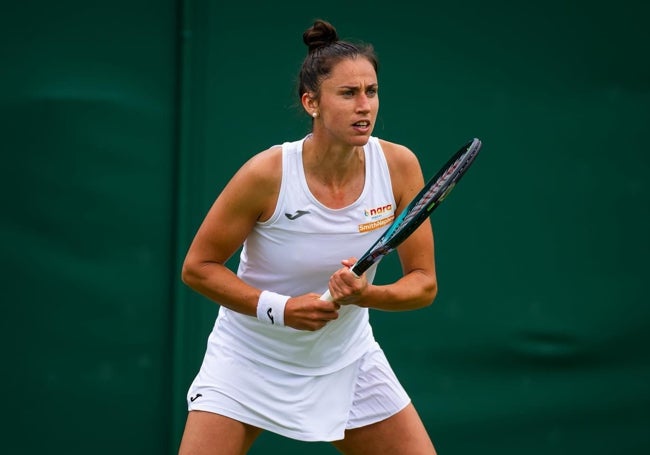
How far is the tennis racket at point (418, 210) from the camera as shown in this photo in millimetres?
3170

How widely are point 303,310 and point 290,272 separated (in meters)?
0.23

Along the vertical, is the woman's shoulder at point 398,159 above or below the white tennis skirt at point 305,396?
above

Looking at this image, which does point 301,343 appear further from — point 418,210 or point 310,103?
point 310,103

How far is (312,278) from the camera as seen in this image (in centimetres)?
349

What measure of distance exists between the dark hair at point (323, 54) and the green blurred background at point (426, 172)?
3.85ft

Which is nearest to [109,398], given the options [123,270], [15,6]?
[123,270]

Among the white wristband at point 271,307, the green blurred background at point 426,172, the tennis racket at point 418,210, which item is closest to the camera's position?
the tennis racket at point 418,210

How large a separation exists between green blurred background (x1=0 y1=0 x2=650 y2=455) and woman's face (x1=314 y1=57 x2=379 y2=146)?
1295 mm

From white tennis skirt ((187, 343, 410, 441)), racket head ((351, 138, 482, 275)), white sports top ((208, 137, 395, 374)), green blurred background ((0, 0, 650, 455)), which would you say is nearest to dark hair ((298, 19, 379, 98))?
white sports top ((208, 137, 395, 374))

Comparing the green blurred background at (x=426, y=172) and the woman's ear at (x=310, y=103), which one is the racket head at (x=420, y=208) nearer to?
the woman's ear at (x=310, y=103)

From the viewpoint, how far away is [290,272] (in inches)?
137

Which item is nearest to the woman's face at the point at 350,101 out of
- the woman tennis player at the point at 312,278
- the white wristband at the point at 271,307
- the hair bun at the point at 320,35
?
the woman tennis player at the point at 312,278

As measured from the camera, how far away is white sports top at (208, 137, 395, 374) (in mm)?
3426

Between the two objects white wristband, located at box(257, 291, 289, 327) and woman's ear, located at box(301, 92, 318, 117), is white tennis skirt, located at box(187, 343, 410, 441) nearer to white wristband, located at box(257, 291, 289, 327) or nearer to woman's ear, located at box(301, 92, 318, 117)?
white wristband, located at box(257, 291, 289, 327)
